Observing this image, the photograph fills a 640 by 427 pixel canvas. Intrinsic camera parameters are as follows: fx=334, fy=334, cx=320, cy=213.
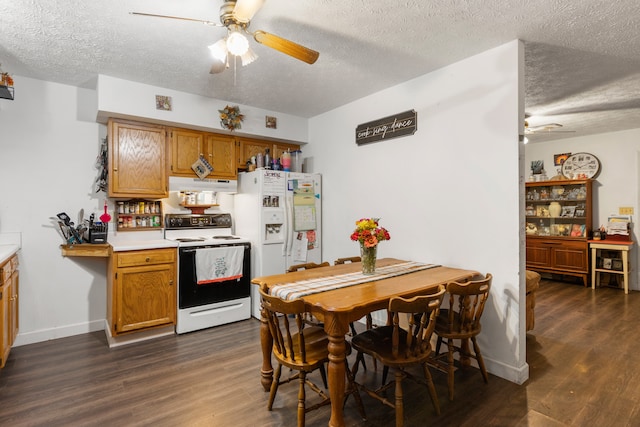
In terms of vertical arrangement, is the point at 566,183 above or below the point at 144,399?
above

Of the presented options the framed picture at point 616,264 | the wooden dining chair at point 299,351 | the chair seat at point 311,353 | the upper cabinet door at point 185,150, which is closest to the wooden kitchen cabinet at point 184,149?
the upper cabinet door at point 185,150

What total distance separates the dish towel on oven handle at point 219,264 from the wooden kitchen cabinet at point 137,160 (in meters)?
0.83

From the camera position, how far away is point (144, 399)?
2287 mm

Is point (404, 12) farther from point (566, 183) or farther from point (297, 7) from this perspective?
point (566, 183)

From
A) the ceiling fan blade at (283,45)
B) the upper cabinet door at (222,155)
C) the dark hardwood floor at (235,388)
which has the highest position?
the ceiling fan blade at (283,45)

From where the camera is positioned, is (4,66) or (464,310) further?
(4,66)

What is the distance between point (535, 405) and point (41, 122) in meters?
4.84

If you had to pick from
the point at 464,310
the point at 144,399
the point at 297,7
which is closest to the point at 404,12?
the point at 297,7

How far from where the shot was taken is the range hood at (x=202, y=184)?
3.74m

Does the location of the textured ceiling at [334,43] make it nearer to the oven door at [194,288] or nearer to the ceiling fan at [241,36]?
the ceiling fan at [241,36]

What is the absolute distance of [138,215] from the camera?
3703 mm

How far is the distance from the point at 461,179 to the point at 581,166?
14.3 ft

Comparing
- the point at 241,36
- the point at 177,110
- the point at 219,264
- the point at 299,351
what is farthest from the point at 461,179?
the point at 177,110

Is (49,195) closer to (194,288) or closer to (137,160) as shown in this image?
(137,160)
